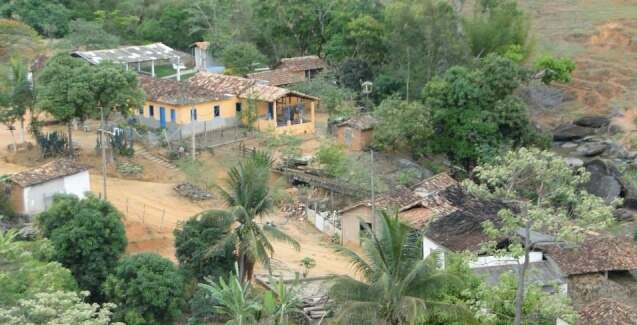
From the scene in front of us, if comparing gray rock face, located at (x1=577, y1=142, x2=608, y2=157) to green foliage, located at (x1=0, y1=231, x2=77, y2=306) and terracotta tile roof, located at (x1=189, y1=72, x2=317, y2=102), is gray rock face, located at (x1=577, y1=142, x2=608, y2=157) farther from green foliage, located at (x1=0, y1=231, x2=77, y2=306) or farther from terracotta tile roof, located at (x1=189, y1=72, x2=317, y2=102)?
green foliage, located at (x1=0, y1=231, x2=77, y2=306)

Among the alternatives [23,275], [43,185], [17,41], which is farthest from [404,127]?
[17,41]

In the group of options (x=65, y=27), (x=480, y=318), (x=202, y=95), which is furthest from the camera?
(x=65, y=27)

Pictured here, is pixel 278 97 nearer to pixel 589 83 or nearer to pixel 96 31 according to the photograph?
pixel 96 31

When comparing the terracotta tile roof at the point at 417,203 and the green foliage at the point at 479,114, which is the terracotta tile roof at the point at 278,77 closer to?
the green foliage at the point at 479,114

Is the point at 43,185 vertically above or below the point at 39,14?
below

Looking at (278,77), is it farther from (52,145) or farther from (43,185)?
(43,185)

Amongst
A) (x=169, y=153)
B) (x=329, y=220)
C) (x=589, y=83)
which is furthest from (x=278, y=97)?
(x=589, y=83)
